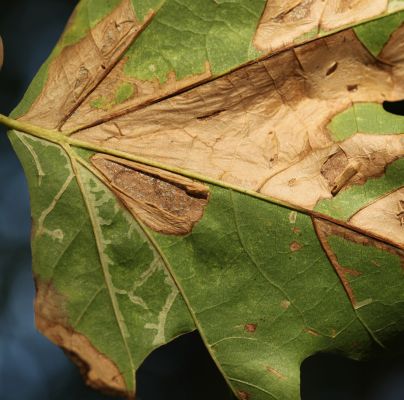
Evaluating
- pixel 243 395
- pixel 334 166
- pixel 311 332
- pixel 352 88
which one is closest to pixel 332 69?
pixel 352 88

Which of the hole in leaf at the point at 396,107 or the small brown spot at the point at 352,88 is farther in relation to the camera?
the hole in leaf at the point at 396,107

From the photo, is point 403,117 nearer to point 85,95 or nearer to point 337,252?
point 337,252

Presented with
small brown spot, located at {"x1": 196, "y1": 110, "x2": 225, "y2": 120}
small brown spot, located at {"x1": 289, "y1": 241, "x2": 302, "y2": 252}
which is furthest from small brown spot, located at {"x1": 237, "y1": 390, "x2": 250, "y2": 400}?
small brown spot, located at {"x1": 196, "y1": 110, "x2": 225, "y2": 120}

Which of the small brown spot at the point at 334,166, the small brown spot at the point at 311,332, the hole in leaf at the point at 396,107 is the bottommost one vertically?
the small brown spot at the point at 311,332

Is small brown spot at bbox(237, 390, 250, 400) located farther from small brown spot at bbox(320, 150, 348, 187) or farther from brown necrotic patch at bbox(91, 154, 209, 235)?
small brown spot at bbox(320, 150, 348, 187)

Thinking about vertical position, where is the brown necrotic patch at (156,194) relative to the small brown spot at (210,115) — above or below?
below

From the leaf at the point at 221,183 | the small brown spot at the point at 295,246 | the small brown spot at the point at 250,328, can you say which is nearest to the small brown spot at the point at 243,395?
the leaf at the point at 221,183

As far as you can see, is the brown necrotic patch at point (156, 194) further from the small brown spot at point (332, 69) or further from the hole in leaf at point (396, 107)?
the hole in leaf at point (396, 107)
